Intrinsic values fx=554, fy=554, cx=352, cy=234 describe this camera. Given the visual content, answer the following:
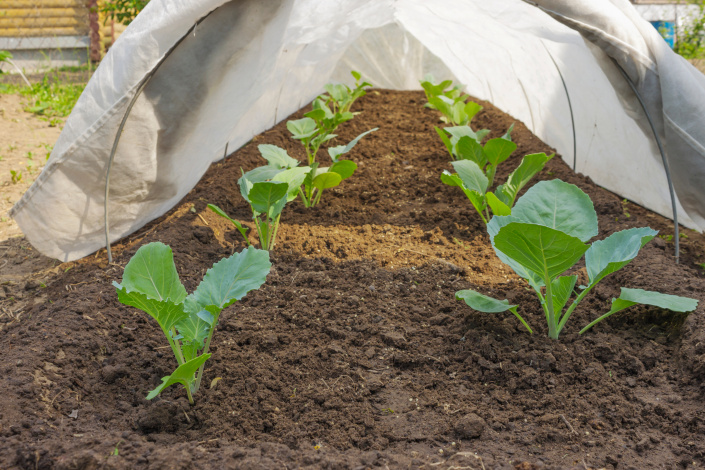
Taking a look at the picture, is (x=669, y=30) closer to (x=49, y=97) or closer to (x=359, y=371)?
(x=49, y=97)

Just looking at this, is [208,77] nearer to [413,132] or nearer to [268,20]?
[268,20]

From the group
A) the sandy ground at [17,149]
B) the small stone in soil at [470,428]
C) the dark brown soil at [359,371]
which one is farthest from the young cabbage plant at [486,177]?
the sandy ground at [17,149]

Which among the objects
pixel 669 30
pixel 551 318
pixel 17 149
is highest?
pixel 669 30

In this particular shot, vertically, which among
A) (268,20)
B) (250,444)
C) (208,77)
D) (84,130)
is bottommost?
(250,444)

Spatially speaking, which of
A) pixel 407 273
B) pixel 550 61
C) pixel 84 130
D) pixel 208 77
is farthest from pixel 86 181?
pixel 550 61

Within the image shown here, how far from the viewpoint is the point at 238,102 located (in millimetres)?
2660

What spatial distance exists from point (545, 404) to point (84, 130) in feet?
6.17

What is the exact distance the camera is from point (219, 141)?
2.80m

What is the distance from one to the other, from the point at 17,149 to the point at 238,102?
2.19m

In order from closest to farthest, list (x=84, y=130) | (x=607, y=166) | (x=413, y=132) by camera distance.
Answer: (x=84, y=130) < (x=607, y=166) < (x=413, y=132)

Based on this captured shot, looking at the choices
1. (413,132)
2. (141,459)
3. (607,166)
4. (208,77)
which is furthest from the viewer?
(413,132)

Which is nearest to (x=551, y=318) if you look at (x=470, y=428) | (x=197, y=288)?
(x=470, y=428)

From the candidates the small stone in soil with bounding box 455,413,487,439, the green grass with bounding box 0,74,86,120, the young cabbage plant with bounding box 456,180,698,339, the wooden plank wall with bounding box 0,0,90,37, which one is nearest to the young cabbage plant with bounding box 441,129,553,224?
the young cabbage plant with bounding box 456,180,698,339

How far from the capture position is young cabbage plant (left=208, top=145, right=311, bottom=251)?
2.06m
